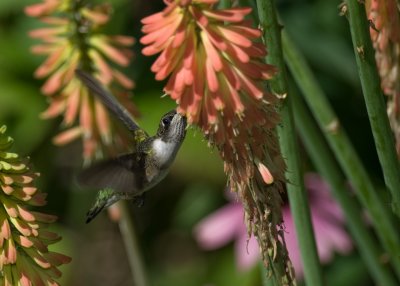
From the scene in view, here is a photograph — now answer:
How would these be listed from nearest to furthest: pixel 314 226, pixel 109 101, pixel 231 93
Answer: pixel 231 93 → pixel 109 101 → pixel 314 226

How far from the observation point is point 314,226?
3.63 m

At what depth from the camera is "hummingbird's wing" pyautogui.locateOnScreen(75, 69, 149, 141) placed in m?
2.19

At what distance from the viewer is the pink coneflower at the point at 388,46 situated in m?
1.81

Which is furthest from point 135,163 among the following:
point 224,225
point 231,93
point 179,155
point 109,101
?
point 179,155

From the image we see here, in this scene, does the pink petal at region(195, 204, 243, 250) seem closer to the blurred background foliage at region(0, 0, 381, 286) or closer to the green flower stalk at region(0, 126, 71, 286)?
the blurred background foliage at region(0, 0, 381, 286)

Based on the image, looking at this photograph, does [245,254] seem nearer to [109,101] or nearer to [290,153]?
[109,101]

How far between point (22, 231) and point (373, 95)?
0.71 m

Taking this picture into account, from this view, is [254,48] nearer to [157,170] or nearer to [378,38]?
Answer: [378,38]

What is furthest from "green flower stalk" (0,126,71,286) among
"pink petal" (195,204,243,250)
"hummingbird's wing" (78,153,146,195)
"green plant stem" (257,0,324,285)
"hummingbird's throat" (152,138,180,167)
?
"pink petal" (195,204,243,250)

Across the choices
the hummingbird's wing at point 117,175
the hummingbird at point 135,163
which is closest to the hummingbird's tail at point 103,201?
the hummingbird at point 135,163

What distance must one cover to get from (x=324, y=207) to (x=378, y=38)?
6.35 feet

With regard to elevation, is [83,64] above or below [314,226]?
above

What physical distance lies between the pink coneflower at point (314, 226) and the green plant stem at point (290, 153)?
1.57 m

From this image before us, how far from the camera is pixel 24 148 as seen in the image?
4.20 m
